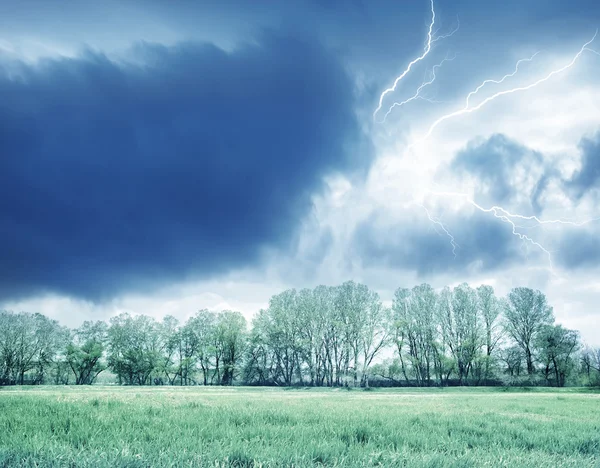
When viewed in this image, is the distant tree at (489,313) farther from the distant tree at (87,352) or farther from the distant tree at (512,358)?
the distant tree at (87,352)

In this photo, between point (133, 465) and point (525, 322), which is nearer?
point (133, 465)

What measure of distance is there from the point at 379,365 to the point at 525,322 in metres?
28.1

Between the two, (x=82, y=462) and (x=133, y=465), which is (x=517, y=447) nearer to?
(x=133, y=465)

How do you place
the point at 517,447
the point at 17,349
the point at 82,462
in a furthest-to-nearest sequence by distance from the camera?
the point at 17,349, the point at 517,447, the point at 82,462

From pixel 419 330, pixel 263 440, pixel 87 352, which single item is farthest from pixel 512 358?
pixel 87 352

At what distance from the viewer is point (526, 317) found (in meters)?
70.0

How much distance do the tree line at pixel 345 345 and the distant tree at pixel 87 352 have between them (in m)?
0.23

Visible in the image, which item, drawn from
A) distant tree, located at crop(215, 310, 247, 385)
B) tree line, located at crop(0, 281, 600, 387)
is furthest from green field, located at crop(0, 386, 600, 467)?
distant tree, located at crop(215, 310, 247, 385)

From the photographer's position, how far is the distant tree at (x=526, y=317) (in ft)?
226

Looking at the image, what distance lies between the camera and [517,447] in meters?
6.07

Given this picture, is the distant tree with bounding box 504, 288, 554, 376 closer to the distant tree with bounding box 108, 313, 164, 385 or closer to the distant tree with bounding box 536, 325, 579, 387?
the distant tree with bounding box 536, 325, 579, 387

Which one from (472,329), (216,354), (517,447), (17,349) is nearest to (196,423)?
(517,447)

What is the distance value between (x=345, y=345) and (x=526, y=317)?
33.9m

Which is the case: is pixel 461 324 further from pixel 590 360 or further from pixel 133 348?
pixel 133 348
